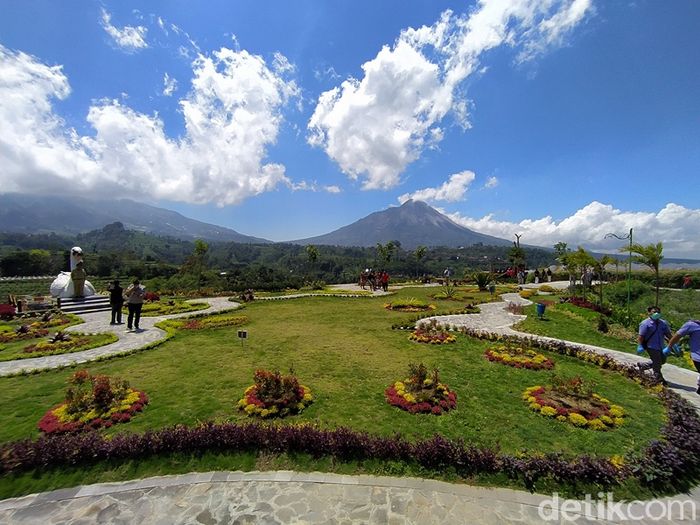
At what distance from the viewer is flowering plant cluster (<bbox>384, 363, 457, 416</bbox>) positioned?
24.2ft

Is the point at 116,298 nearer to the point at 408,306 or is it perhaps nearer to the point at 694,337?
the point at 408,306

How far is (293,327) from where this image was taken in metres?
15.4

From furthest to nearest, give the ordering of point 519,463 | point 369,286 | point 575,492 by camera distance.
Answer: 1. point 369,286
2. point 519,463
3. point 575,492

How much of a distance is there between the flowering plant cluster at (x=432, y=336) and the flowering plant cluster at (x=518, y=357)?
1603mm

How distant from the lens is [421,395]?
299 inches

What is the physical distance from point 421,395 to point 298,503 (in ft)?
12.3

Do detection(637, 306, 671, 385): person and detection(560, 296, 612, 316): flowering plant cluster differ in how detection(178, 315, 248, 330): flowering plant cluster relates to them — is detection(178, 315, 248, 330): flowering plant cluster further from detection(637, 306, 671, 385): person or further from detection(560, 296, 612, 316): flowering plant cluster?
detection(560, 296, 612, 316): flowering plant cluster

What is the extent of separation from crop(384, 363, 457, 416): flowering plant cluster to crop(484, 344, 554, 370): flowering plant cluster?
11.2 feet

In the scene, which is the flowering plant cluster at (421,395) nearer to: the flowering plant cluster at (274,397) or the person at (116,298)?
the flowering plant cluster at (274,397)

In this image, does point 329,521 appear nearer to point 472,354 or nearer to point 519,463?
point 519,463

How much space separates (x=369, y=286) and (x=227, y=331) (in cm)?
1961

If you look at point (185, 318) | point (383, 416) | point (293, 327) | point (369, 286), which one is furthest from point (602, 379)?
point (369, 286)

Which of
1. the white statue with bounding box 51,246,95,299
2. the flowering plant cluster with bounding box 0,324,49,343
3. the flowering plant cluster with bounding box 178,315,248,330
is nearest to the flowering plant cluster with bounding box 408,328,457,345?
the flowering plant cluster with bounding box 178,315,248,330

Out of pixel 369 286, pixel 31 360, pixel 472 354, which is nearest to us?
pixel 31 360
